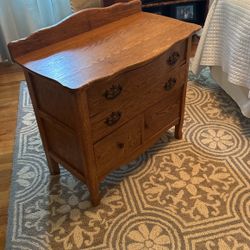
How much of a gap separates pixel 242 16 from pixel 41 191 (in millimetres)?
1377

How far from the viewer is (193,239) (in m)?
1.22

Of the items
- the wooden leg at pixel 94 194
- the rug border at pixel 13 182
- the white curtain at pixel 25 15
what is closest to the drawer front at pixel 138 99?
the wooden leg at pixel 94 194

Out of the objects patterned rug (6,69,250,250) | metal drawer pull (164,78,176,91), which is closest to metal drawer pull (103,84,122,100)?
metal drawer pull (164,78,176,91)

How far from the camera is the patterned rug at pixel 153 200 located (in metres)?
1.24

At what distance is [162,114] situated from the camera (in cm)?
147

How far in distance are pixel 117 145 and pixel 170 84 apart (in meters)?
0.39

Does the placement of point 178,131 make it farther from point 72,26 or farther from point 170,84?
point 72,26

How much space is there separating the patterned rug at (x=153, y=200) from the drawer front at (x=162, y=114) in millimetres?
197

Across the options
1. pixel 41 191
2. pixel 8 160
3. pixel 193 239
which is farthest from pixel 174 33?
pixel 8 160

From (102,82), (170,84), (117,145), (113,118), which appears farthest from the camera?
(170,84)

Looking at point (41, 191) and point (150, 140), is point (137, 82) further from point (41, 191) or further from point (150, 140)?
point (41, 191)

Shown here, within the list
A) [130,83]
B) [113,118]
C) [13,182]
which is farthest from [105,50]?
[13,182]

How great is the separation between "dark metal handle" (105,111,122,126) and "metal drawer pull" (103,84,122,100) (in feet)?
0.25

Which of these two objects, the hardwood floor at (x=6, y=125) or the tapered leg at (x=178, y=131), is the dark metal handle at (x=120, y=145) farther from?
the hardwood floor at (x=6, y=125)
